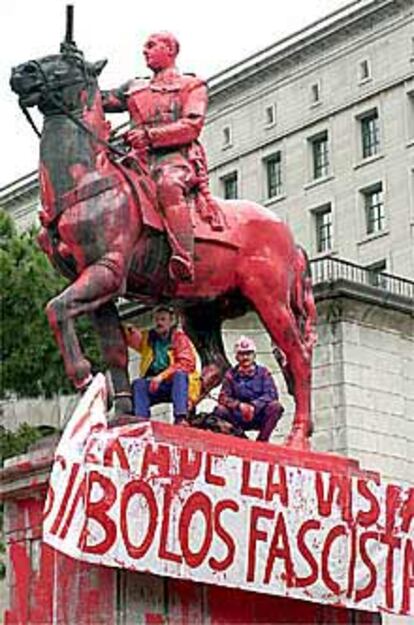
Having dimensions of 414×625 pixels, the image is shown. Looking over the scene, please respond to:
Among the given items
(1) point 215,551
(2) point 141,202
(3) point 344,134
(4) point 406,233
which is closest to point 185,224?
(2) point 141,202

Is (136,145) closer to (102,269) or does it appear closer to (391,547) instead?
(102,269)

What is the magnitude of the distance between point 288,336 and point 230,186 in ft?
157

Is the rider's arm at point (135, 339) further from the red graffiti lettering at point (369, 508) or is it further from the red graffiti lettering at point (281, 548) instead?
the red graffiti lettering at point (369, 508)

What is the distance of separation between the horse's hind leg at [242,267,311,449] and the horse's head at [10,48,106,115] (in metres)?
2.23

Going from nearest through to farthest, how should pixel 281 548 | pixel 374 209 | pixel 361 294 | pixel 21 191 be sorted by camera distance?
pixel 281 548, pixel 361 294, pixel 374 209, pixel 21 191

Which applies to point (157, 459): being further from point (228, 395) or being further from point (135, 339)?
point (135, 339)

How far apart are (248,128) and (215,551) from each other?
158 ft

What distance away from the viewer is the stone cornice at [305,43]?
55.2m

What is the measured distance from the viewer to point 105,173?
1363cm

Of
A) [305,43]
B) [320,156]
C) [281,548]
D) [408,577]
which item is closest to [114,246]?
[281,548]

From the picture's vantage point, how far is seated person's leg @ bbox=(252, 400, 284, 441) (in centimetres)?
1440

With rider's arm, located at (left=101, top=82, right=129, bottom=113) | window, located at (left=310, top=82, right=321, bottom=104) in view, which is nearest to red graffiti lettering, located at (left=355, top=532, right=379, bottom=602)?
rider's arm, located at (left=101, top=82, right=129, bottom=113)

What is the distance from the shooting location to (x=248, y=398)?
1445cm

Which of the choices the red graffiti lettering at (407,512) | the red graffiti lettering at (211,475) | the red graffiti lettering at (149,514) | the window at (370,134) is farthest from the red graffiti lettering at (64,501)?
the window at (370,134)
